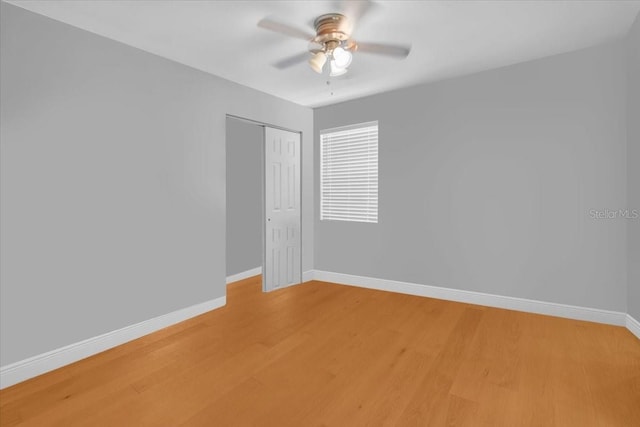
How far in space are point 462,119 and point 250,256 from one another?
3.73m

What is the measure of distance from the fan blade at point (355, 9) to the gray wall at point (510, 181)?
186 cm

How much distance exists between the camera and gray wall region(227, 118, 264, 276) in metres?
5.17

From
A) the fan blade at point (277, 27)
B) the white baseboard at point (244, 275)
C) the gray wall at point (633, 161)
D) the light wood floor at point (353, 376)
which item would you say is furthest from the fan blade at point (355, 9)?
the white baseboard at point (244, 275)

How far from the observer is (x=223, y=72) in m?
3.56

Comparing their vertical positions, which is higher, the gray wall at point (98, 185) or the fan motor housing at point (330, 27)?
the fan motor housing at point (330, 27)

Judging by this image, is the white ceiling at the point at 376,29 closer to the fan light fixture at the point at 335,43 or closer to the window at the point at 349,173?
the fan light fixture at the point at 335,43

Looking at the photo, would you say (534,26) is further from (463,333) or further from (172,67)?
(172,67)

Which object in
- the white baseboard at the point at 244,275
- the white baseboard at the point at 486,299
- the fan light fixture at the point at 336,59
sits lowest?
the white baseboard at the point at 244,275

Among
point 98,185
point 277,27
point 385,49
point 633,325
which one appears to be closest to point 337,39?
point 385,49

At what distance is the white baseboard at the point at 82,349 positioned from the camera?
7.39 ft

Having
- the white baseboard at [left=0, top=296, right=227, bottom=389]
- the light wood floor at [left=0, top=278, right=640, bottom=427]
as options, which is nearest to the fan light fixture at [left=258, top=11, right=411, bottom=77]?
the light wood floor at [left=0, top=278, right=640, bottom=427]

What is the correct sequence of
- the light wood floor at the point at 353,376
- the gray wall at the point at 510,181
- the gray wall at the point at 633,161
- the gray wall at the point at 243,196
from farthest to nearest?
the gray wall at the point at 243,196
the gray wall at the point at 510,181
the gray wall at the point at 633,161
the light wood floor at the point at 353,376

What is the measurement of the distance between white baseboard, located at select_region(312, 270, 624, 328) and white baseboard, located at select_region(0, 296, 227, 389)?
2.19 meters

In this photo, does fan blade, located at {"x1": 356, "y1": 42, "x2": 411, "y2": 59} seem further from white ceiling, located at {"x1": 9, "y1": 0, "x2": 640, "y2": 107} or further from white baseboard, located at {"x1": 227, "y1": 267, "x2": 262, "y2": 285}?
white baseboard, located at {"x1": 227, "y1": 267, "x2": 262, "y2": 285}
